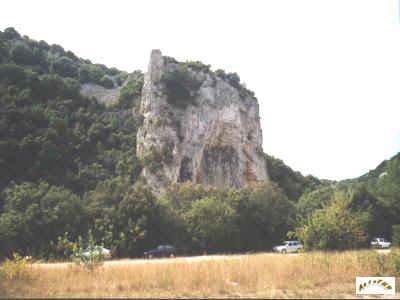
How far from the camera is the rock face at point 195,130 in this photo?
4469 centimetres

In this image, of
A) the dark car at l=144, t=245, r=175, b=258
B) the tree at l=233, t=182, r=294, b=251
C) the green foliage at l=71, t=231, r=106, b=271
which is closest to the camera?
the green foliage at l=71, t=231, r=106, b=271

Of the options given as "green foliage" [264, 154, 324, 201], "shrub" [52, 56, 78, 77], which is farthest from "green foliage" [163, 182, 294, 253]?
"shrub" [52, 56, 78, 77]

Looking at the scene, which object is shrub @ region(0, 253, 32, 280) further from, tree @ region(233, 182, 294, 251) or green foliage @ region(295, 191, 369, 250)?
tree @ region(233, 182, 294, 251)

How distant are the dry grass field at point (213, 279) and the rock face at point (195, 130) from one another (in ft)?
103

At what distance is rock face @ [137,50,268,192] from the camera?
44688mm

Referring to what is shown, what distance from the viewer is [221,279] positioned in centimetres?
1010

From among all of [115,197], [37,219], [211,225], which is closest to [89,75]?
[115,197]

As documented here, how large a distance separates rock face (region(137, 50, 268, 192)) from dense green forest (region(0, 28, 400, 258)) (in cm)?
351

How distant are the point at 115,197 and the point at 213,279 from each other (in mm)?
20375

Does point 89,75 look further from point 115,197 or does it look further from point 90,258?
point 90,258

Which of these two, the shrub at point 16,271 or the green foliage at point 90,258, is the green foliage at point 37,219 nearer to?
the green foliage at point 90,258

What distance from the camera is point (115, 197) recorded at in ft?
96.0

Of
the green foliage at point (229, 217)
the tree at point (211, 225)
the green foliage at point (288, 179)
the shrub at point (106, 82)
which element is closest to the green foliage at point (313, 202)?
the green foliage at point (229, 217)

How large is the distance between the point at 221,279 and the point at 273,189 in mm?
28021
